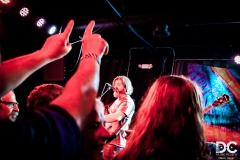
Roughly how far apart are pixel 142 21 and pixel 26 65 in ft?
15.5

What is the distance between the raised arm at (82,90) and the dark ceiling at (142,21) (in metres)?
3.55

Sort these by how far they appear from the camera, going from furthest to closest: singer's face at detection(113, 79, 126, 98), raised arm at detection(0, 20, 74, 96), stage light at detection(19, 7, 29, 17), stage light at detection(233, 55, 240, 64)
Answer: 1. stage light at detection(233, 55, 240, 64)
2. singer's face at detection(113, 79, 126, 98)
3. stage light at detection(19, 7, 29, 17)
4. raised arm at detection(0, 20, 74, 96)

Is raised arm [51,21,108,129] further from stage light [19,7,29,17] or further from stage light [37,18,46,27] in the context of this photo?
stage light [37,18,46,27]

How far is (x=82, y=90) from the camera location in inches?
26.0

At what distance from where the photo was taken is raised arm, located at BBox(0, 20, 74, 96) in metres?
0.77

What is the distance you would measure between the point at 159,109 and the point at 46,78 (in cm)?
602

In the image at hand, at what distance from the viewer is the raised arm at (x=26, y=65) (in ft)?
2.54

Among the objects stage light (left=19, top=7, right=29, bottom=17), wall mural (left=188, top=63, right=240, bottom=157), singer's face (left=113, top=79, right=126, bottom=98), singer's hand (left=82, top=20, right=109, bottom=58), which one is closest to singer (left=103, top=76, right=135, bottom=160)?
singer's face (left=113, top=79, right=126, bottom=98)

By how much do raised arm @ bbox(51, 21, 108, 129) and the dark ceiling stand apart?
355cm

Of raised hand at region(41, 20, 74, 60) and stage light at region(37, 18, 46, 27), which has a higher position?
stage light at region(37, 18, 46, 27)

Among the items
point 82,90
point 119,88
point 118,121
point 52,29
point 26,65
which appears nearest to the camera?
point 82,90

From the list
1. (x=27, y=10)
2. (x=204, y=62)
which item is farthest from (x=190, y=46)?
(x=27, y=10)

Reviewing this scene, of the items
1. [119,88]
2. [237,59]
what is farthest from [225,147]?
[119,88]

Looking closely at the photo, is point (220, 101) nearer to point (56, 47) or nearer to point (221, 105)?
point (221, 105)
